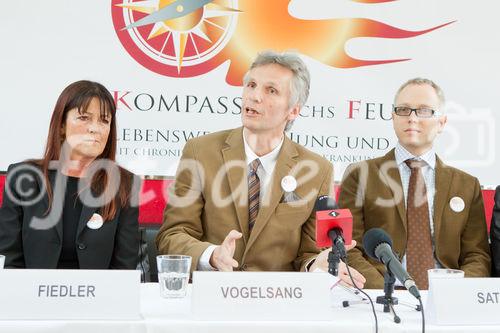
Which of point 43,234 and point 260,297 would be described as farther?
point 43,234

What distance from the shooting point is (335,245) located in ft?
5.45

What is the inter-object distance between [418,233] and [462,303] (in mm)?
1180

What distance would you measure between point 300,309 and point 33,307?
603mm

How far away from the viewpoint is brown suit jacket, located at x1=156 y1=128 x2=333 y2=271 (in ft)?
8.29

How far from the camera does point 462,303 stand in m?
1.53

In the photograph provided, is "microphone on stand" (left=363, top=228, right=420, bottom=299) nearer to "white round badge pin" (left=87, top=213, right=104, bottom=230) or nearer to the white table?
the white table

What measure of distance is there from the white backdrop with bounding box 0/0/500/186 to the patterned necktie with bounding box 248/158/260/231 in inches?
20.4

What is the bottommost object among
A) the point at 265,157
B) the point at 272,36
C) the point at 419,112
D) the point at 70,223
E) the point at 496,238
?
the point at 496,238

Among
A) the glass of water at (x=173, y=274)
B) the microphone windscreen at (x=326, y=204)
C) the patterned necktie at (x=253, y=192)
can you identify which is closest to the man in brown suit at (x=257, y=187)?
the patterned necktie at (x=253, y=192)

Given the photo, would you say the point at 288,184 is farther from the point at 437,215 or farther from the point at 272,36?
the point at 272,36

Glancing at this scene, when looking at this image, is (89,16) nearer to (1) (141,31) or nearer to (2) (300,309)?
(1) (141,31)

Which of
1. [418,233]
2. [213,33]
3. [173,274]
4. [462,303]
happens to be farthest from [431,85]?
[173,274]

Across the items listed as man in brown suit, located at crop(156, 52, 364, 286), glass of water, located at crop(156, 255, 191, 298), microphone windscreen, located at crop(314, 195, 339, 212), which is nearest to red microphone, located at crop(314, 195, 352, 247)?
microphone windscreen, located at crop(314, 195, 339, 212)

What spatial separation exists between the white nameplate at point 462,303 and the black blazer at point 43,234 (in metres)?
1.33
